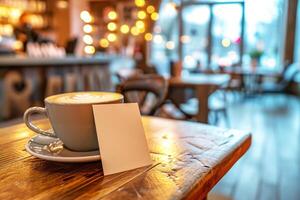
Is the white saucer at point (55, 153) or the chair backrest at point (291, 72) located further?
the chair backrest at point (291, 72)

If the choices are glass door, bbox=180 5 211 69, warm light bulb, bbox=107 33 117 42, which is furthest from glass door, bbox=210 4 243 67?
warm light bulb, bbox=107 33 117 42

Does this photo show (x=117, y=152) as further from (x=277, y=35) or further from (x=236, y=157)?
(x=277, y=35)

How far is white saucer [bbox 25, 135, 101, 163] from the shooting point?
0.76 m

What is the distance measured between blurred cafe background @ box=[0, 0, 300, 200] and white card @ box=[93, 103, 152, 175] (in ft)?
2.93

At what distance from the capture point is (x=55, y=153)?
0.80 metres

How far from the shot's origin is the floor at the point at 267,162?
Result: 8.35 ft

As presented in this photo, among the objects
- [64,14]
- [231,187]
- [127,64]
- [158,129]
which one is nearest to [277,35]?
[127,64]

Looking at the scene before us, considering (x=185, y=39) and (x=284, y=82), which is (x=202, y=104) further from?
(x=185, y=39)

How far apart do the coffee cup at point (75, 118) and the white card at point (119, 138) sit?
0.02 m

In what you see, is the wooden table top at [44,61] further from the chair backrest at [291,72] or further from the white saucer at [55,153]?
the chair backrest at [291,72]

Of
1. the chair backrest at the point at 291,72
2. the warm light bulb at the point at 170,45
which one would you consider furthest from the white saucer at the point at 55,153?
the warm light bulb at the point at 170,45

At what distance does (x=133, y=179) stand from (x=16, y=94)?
3.29 meters

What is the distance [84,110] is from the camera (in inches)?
29.6

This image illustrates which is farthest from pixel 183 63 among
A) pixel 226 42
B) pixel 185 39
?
pixel 185 39
